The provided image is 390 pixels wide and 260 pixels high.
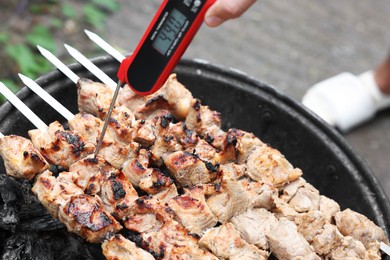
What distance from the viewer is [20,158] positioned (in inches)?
93.9

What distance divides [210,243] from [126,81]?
0.87 metres

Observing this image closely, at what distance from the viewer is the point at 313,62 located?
593 centimetres

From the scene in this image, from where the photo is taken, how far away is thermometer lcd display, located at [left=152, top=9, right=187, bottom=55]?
2.32 meters

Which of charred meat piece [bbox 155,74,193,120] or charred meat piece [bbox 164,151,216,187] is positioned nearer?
charred meat piece [bbox 164,151,216,187]

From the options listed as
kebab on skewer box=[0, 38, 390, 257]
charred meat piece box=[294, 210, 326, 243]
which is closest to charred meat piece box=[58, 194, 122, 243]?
kebab on skewer box=[0, 38, 390, 257]

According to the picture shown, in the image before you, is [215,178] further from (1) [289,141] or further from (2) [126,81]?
(1) [289,141]

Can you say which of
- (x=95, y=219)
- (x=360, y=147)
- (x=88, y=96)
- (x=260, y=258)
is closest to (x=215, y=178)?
(x=260, y=258)

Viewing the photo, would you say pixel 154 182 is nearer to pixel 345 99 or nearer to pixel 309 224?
pixel 309 224

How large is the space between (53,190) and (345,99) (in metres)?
3.70

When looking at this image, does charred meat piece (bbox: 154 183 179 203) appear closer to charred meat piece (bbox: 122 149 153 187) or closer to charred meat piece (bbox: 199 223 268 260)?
charred meat piece (bbox: 122 149 153 187)

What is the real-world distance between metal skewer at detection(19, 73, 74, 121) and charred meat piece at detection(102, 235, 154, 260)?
774 mm

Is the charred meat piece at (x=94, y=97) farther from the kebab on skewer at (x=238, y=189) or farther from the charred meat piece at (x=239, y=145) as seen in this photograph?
the charred meat piece at (x=239, y=145)

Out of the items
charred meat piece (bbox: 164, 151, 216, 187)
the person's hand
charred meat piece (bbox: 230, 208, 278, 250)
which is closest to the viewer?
the person's hand

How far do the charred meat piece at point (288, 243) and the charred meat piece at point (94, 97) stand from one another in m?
1.10
